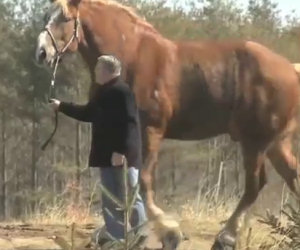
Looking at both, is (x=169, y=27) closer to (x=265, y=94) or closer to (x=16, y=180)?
(x=16, y=180)

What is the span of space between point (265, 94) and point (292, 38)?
53.6ft

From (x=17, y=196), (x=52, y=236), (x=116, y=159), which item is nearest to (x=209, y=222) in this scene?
(x=52, y=236)

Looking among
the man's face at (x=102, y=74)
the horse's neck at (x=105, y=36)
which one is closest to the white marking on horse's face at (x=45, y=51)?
the horse's neck at (x=105, y=36)

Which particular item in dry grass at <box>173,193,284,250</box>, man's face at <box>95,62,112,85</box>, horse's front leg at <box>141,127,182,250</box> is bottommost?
dry grass at <box>173,193,284,250</box>

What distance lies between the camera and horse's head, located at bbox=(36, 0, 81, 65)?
8.97m

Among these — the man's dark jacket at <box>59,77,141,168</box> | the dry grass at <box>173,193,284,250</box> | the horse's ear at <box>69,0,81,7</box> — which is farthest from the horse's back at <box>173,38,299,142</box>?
the man's dark jacket at <box>59,77,141,168</box>

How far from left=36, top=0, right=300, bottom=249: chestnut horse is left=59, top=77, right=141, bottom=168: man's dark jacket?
1447mm

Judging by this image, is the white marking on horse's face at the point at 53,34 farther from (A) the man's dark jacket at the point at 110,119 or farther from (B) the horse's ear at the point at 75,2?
(A) the man's dark jacket at the point at 110,119

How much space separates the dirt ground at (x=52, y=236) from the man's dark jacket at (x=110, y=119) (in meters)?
0.66

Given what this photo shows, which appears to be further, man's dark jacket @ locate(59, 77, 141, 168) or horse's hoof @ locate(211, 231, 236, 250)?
horse's hoof @ locate(211, 231, 236, 250)

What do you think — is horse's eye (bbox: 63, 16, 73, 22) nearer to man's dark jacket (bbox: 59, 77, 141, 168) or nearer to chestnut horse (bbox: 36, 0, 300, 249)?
chestnut horse (bbox: 36, 0, 300, 249)

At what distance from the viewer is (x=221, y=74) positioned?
9.80 m

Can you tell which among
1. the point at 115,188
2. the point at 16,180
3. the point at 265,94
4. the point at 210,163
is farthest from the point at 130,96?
the point at 16,180

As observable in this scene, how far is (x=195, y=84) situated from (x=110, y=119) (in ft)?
7.83
